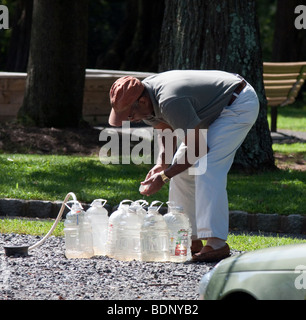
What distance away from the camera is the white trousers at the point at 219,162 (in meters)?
6.38

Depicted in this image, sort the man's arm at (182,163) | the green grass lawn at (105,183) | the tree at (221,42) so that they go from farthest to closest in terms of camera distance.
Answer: the tree at (221,42), the green grass lawn at (105,183), the man's arm at (182,163)

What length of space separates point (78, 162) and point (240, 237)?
4198mm

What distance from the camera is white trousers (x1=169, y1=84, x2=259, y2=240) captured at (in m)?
6.38

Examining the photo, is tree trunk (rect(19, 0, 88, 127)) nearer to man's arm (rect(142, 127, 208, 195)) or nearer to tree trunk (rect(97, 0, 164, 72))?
man's arm (rect(142, 127, 208, 195))

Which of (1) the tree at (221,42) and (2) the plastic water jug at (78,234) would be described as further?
(1) the tree at (221,42)

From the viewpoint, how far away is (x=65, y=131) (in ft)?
44.8

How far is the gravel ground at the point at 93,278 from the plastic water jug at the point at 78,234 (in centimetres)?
10

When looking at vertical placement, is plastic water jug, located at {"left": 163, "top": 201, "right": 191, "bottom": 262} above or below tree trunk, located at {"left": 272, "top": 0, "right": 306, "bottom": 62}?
below

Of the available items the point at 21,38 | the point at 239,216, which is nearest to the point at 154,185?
the point at 239,216

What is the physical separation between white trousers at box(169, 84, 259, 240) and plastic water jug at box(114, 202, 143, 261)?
1.73 feet

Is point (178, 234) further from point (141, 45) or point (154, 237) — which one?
point (141, 45)

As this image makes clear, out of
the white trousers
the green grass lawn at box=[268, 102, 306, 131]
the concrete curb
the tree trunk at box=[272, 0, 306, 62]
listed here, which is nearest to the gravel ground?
the white trousers

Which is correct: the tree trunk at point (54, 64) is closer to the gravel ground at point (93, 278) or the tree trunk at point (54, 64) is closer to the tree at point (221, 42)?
the tree at point (221, 42)

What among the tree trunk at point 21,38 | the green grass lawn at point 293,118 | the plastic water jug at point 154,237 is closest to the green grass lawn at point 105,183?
the plastic water jug at point 154,237
